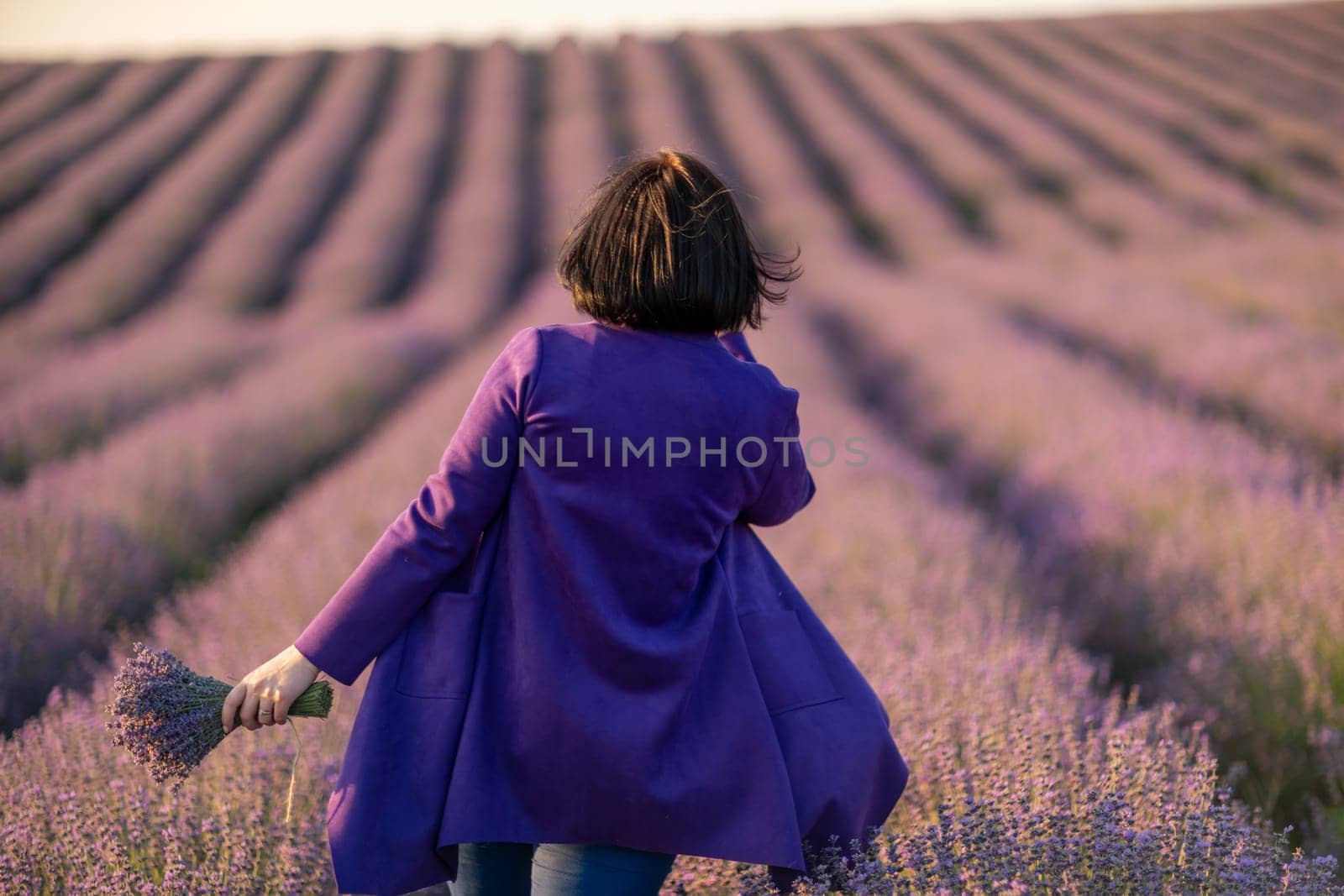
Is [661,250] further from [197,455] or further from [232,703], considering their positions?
[197,455]

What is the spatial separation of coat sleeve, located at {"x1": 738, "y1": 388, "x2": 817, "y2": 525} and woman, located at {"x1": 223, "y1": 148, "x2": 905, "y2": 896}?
0.04 metres

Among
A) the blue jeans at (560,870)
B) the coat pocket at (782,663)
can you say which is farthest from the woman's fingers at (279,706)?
the coat pocket at (782,663)

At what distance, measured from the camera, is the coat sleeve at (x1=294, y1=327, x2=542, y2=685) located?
1.22 m

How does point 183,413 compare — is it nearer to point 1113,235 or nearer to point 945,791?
point 945,791

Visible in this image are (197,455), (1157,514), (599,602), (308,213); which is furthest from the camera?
(308,213)

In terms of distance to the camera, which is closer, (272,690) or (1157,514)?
(272,690)

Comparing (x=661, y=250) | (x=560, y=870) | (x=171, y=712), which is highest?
(x=661, y=250)

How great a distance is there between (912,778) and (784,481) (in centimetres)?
79

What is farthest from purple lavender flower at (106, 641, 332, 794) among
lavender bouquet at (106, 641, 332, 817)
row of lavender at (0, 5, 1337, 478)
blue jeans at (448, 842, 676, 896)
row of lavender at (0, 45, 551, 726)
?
row of lavender at (0, 5, 1337, 478)

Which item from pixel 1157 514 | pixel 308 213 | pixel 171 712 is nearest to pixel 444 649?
pixel 171 712

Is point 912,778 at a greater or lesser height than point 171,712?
lesser

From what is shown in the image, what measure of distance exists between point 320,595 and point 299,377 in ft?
11.0

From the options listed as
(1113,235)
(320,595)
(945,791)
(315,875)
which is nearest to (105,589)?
(320,595)

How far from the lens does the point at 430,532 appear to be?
1.22 m
